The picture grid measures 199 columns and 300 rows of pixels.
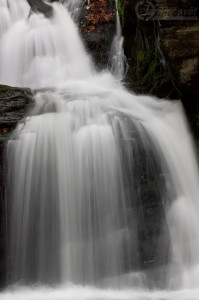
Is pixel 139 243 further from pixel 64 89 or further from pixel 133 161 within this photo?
pixel 64 89

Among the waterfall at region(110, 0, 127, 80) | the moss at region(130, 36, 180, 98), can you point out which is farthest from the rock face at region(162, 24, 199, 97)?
the waterfall at region(110, 0, 127, 80)

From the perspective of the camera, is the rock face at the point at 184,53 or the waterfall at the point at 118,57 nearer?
the rock face at the point at 184,53

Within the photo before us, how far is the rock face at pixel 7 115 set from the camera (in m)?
5.15

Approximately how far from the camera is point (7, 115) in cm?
630

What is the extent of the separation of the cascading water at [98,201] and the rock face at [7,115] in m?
0.11

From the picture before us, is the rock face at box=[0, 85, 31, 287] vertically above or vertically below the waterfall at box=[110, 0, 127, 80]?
below

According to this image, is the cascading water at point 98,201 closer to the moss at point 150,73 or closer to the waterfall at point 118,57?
the moss at point 150,73

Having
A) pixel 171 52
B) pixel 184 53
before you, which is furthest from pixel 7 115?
pixel 184 53

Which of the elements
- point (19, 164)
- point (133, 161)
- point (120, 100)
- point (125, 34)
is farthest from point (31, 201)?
point (125, 34)

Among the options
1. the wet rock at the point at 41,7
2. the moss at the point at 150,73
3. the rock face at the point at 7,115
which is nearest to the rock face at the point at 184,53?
the moss at the point at 150,73

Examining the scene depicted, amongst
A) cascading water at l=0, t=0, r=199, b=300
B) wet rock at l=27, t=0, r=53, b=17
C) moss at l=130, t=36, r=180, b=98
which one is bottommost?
cascading water at l=0, t=0, r=199, b=300

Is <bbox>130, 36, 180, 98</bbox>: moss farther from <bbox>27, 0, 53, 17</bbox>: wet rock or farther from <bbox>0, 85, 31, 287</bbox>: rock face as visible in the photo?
<bbox>27, 0, 53, 17</bbox>: wet rock

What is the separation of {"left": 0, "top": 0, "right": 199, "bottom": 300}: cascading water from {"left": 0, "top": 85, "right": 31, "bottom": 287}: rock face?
0.11 m

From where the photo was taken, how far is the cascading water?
4895 millimetres
